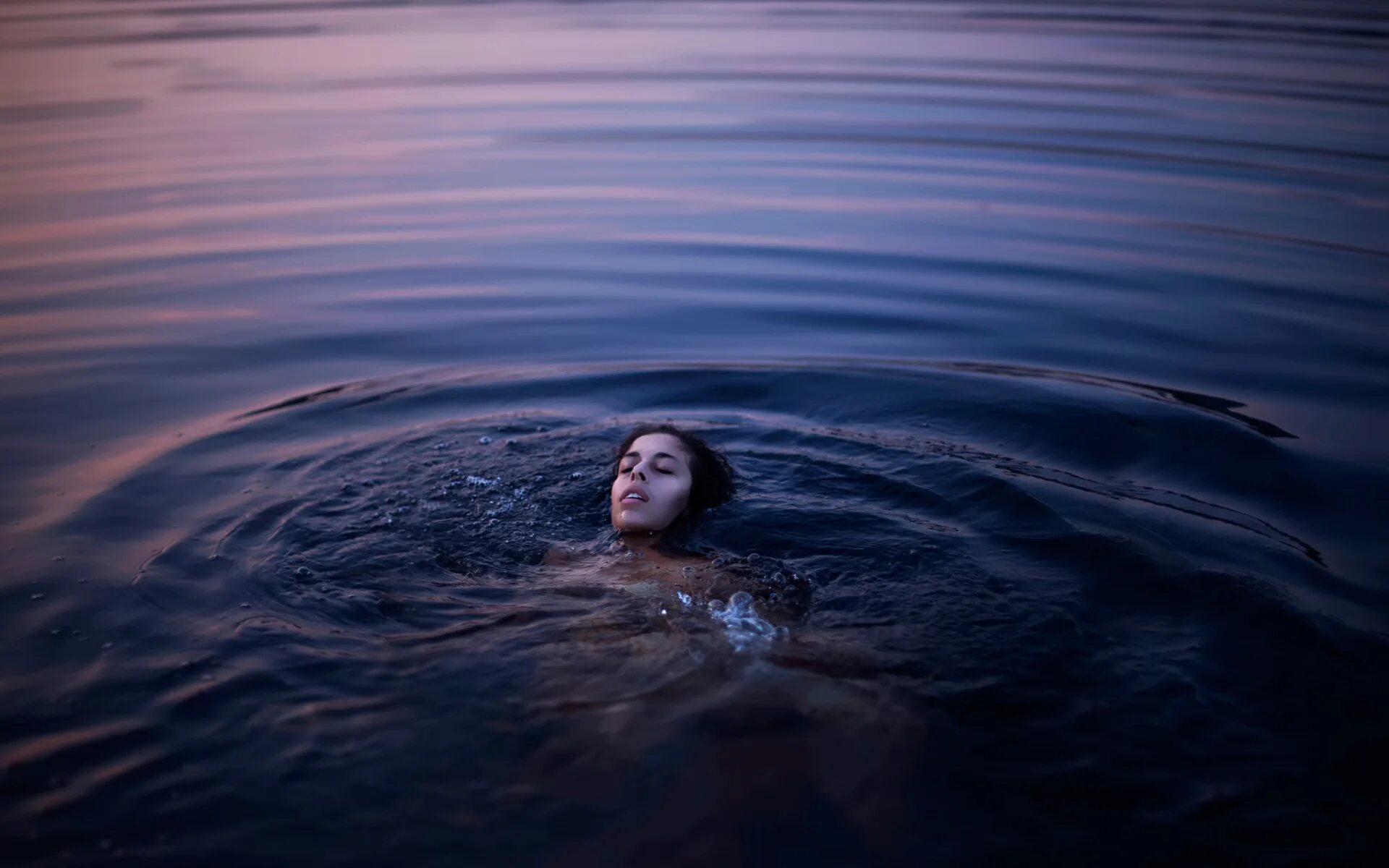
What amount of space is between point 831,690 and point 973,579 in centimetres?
131

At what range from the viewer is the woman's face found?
21.1ft

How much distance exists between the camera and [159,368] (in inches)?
359

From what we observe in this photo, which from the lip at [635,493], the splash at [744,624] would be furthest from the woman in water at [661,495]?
the splash at [744,624]

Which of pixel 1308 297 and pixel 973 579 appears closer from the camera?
pixel 973 579

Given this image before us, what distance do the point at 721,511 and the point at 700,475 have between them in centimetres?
25

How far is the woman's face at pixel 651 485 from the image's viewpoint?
21.1ft

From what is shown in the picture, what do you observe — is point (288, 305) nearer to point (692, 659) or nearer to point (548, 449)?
point (548, 449)

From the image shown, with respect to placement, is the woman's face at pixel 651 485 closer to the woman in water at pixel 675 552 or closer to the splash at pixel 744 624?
the woman in water at pixel 675 552

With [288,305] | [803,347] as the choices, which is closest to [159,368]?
[288,305]

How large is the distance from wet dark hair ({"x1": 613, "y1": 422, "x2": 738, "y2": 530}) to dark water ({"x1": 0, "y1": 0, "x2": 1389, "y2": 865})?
0.19 metres

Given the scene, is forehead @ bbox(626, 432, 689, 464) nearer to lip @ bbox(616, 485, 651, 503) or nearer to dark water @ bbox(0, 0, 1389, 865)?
lip @ bbox(616, 485, 651, 503)

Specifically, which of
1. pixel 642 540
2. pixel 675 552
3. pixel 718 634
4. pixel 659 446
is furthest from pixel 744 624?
pixel 659 446

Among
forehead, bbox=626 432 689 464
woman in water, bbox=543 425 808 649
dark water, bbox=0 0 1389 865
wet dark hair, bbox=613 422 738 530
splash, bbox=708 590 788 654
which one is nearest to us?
dark water, bbox=0 0 1389 865

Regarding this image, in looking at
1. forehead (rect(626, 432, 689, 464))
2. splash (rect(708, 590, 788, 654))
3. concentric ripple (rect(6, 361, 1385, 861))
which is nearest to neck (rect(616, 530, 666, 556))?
concentric ripple (rect(6, 361, 1385, 861))
